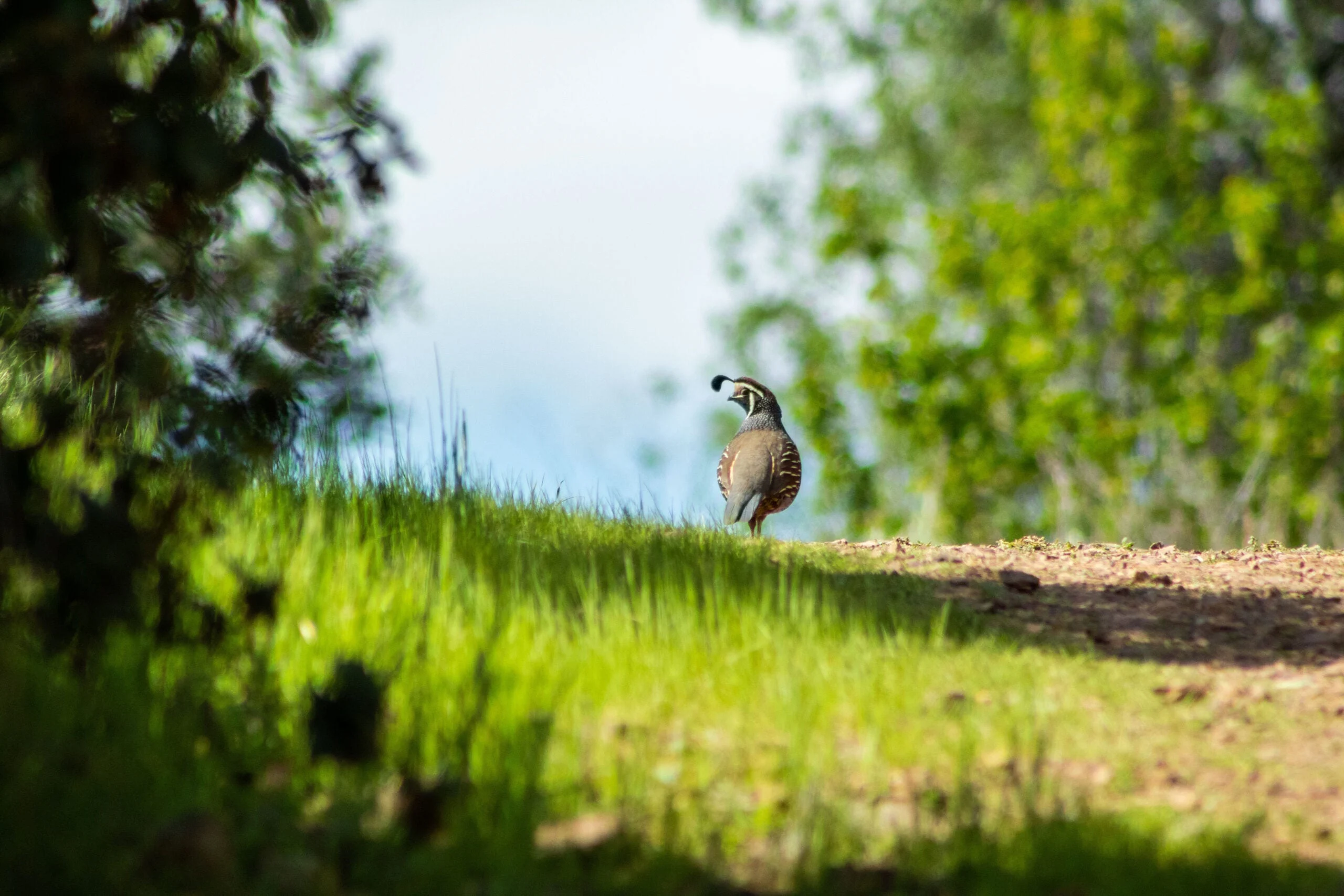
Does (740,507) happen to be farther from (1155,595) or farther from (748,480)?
(1155,595)

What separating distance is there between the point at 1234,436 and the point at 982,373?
115 inches

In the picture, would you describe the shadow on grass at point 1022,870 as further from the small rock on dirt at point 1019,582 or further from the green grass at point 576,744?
the small rock on dirt at point 1019,582

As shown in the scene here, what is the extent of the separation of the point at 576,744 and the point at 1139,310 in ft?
40.0

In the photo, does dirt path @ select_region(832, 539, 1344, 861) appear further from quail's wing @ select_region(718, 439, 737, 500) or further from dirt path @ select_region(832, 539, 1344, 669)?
quail's wing @ select_region(718, 439, 737, 500)

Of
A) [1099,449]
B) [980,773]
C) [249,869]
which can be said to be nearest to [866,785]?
[980,773]

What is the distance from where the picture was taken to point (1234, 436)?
48.9 feet

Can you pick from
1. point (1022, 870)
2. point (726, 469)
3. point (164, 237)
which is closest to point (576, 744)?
point (1022, 870)

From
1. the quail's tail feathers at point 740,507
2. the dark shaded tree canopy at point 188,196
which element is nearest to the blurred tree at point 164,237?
the dark shaded tree canopy at point 188,196

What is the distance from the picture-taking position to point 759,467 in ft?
25.2

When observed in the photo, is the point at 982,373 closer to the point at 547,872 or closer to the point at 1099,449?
the point at 1099,449

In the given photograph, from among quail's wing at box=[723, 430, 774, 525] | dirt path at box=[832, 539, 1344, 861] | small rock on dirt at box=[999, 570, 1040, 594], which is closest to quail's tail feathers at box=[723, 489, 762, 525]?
quail's wing at box=[723, 430, 774, 525]

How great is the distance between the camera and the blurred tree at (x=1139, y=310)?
1406 centimetres

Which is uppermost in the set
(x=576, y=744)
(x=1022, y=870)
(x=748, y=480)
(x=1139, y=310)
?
(x=1139, y=310)

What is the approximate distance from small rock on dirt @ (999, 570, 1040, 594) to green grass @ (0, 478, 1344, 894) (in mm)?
962
